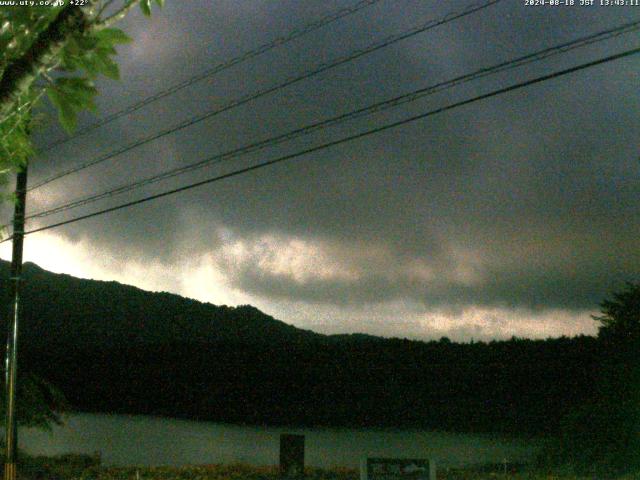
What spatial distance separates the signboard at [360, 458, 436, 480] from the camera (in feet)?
37.1

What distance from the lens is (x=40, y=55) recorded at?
3.73 meters

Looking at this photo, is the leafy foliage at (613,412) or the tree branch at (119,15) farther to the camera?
the leafy foliage at (613,412)

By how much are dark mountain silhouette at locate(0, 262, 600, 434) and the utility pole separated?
12916 millimetres

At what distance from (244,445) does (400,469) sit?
19488 mm

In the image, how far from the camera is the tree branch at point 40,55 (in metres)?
3.66

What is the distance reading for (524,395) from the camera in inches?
1582

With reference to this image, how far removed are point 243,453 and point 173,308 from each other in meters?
80.6

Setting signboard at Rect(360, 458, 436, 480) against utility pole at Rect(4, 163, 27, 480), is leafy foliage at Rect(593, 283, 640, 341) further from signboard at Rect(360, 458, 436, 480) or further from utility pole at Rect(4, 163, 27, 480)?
utility pole at Rect(4, 163, 27, 480)

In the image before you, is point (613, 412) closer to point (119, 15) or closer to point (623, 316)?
point (623, 316)

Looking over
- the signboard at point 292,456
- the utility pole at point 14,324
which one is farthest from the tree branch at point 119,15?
the utility pole at point 14,324

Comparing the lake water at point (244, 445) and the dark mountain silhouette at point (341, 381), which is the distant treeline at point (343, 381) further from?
the lake water at point (244, 445)

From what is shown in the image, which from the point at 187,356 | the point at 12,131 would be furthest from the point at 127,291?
the point at 12,131

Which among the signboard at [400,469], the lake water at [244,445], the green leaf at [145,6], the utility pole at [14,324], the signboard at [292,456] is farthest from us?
the lake water at [244,445]

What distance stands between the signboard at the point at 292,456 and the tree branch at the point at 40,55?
12.5 metres
